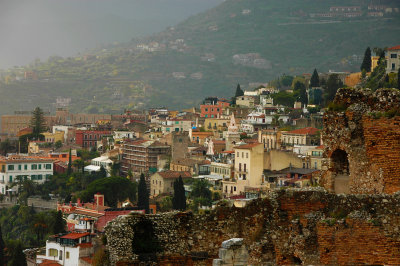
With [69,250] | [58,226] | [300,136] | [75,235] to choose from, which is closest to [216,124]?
[300,136]

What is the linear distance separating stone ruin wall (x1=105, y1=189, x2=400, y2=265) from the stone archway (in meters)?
1.40

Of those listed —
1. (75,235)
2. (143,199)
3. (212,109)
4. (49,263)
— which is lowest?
(49,263)

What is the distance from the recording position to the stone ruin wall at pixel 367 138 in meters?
12.9

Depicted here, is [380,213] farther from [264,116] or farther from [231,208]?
[264,116]

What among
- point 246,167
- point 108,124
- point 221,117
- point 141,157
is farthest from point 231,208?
point 108,124

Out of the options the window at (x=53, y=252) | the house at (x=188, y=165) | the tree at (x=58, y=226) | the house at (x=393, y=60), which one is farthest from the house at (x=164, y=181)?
the window at (x=53, y=252)

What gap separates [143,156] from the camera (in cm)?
11531

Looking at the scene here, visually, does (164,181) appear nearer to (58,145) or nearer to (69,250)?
(69,250)

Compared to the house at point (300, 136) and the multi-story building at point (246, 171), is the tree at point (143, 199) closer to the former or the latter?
the multi-story building at point (246, 171)

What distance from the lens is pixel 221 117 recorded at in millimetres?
139125

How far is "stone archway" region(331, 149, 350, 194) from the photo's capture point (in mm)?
14141

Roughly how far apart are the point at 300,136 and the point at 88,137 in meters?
54.0

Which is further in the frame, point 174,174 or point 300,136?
point 300,136

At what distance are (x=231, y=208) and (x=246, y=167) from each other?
7945 cm
